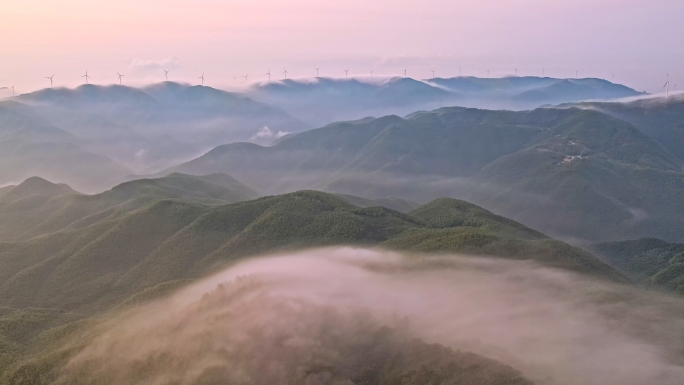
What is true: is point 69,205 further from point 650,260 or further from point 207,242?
point 650,260

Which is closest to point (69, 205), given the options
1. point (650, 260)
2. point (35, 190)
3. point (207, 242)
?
point (35, 190)

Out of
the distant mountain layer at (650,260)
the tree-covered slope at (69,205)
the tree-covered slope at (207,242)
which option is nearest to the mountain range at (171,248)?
the tree-covered slope at (207,242)

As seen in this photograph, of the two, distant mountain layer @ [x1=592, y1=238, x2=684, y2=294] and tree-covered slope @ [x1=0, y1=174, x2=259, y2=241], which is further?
tree-covered slope @ [x1=0, y1=174, x2=259, y2=241]

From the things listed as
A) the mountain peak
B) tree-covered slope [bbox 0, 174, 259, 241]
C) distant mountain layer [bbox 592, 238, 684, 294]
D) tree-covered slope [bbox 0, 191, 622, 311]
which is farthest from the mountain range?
the mountain peak

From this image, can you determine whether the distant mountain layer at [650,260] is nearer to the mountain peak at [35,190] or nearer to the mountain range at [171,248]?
the mountain range at [171,248]

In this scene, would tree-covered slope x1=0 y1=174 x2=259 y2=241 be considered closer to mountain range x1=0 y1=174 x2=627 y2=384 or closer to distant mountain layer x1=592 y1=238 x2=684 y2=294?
mountain range x1=0 y1=174 x2=627 y2=384

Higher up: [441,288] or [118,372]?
[441,288]

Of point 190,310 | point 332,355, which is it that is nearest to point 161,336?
point 190,310

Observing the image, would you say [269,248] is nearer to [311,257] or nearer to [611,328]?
[311,257]
